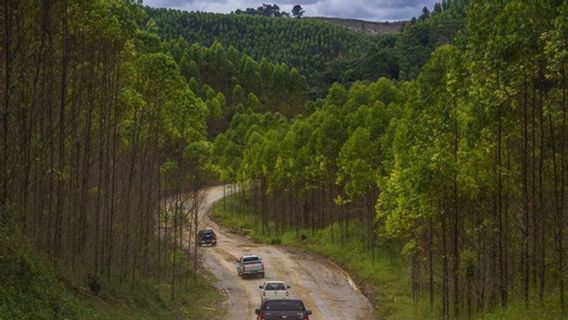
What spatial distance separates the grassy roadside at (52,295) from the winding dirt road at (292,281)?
9.36 meters

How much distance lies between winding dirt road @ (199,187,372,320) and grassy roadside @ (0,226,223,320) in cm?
936

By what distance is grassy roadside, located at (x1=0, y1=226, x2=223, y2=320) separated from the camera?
1641 cm

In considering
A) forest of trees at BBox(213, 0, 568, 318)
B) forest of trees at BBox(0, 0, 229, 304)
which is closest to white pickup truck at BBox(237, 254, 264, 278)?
forest of trees at BBox(213, 0, 568, 318)

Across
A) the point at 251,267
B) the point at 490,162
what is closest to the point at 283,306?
the point at 490,162

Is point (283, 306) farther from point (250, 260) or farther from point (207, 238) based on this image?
point (207, 238)

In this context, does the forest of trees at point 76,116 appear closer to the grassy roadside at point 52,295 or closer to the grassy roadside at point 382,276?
the grassy roadside at point 52,295

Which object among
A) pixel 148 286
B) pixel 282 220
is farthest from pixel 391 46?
pixel 148 286

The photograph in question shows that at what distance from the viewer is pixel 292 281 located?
159 feet

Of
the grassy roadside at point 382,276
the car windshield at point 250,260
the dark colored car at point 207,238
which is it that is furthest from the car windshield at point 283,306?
the dark colored car at point 207,238

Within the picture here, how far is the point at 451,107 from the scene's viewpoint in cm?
2664

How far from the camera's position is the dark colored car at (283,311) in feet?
88.4

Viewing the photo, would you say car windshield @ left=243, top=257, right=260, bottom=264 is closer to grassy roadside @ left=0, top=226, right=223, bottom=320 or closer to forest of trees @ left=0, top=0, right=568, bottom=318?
forest of trees @ left=0, top=0, right=568, bottom=318

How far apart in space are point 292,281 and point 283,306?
20654mm

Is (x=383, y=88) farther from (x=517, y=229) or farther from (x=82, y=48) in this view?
(x=82, y=48)
